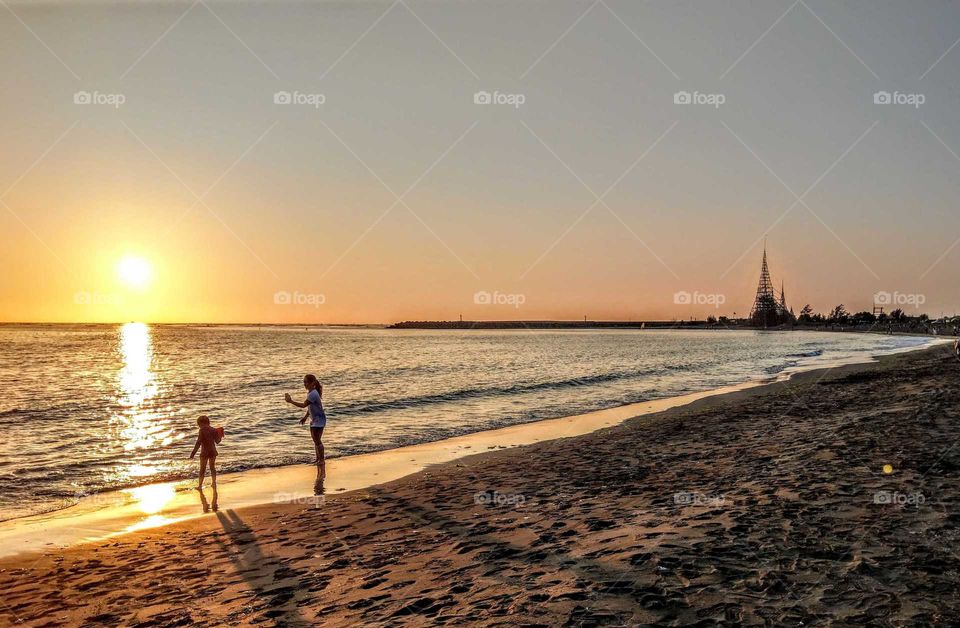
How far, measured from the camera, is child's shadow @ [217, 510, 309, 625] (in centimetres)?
640

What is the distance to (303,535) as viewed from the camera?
29.8ft

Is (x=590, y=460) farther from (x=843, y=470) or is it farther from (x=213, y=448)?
(x=213, y=448)

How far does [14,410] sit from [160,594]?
1014 inches

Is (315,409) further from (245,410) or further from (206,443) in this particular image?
(245,410)

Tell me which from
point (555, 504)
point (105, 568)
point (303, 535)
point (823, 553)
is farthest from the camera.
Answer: point (555, 504)

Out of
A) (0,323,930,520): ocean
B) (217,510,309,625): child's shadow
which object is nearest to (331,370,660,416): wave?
(0,323,930,520): ocean

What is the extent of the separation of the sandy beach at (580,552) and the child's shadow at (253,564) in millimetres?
34

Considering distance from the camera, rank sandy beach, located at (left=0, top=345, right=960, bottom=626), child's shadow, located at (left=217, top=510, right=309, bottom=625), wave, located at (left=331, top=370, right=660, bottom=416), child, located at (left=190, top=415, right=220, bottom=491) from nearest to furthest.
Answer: sandy beach, located at (left=0, top=345, right=960, bottom=626)
child's shadow, located at (left=217, top=510, right=309, bottom=625)
child, located at (left=190, top=415, right=220, bottom=491)
wave, located at (left=331, top=370, right=660, bottom=416)

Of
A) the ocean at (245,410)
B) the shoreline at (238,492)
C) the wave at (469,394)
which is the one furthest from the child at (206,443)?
the wave at (469,394)

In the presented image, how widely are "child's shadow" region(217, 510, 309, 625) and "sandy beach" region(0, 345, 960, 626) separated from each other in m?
0.03

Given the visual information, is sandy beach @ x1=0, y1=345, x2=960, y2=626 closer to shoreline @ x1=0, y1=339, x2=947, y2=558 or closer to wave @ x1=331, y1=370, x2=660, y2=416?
shoreline @ x1=0, y1=339, x2=947, y2=558

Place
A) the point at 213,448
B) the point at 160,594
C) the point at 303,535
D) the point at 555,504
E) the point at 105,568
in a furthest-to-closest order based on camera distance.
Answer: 1. the point at 213,448
2. the point at 555,504
3. the point at 303,535
4. the point at 105,568
5. the point at 160,594

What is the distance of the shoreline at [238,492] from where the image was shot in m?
10.1

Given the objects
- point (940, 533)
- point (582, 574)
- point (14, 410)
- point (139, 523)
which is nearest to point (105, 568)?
point (139, 523)
